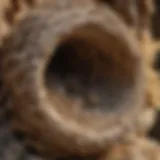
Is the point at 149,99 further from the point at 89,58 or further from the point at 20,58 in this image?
the point at 20,58

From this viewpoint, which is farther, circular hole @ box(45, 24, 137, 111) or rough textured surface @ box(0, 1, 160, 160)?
circular hole @ box(45, 24, 137, 111)

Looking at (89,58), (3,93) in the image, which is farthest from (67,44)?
(3,93)

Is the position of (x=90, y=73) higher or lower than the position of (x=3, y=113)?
higher

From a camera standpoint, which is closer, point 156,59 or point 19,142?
point 19,142

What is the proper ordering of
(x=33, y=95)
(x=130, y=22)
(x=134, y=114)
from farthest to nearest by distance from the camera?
(x=130, y=22) < (x=134, y=114) < (x=33, y=95)

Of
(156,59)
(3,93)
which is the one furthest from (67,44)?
(156,59)

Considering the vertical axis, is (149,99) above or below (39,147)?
above

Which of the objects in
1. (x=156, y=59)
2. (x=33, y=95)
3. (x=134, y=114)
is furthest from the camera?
(x=156, y=59)

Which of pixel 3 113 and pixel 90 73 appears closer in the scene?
pixel 3 113

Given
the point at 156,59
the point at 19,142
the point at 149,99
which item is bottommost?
the point at 19,142

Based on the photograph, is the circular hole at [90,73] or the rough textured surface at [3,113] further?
the circular hole at [90,73]
